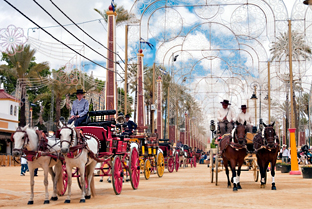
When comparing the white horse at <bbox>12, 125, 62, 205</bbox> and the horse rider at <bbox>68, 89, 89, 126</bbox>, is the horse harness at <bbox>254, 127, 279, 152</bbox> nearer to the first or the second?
the horse rider at <bbox>68, 89, 89, 126</bbox>

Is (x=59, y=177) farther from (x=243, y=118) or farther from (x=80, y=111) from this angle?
(x=243, y=118)

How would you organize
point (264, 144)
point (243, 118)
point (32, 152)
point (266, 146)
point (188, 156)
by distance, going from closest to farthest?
point (32, 152) < point (266, 146) < point (264, 144) < point (243, 118) < point (188, 156)

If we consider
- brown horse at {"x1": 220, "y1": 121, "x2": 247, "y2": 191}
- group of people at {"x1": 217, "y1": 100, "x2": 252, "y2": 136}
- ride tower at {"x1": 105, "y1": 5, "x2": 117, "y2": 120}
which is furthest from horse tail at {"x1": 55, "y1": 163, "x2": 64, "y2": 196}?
ride tower at {"x1": 105, "y1": 5, "x2": 117, "y2": 120}

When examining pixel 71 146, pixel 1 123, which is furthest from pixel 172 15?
pixel 1 123

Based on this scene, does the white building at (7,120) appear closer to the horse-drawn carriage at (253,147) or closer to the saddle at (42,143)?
the horse-drawn carriage at (253,147)

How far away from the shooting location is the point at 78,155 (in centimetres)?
1037

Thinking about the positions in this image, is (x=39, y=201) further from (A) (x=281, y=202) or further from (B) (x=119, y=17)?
(B) (x=119, y=17)

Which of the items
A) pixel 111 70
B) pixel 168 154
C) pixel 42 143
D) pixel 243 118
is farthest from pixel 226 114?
pixel 168 154

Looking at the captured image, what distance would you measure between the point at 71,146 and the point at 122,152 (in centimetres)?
335

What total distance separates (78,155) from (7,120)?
37.3 metres

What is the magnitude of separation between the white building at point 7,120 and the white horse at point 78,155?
107 ft

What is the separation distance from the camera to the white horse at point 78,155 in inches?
394

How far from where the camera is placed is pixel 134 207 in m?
9.22

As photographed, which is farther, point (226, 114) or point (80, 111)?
point (226, 114)
